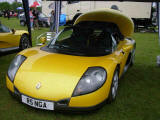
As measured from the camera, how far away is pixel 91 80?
2625mm

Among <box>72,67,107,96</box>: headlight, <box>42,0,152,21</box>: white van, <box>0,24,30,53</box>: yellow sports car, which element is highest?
<box>42,0,152,21</box>: white van

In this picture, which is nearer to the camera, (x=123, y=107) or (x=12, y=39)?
(x=123, y=107)

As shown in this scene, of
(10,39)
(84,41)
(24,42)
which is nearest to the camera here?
(84,41)

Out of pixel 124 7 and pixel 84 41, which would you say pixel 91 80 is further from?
pixel 124 7

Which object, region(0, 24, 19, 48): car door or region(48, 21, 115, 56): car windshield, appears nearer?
region(48, 21, 115, 56): car windshield

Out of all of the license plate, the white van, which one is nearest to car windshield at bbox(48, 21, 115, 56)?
the license plate

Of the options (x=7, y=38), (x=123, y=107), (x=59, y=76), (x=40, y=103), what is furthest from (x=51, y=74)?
(x=7, y=38)

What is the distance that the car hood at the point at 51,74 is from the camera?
250 centimetres

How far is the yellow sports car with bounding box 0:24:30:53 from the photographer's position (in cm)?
568

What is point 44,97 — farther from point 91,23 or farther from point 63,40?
point 91,23

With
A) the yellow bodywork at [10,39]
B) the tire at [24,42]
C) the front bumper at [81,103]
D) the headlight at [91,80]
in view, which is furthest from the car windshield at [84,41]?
the tire at [24,42]

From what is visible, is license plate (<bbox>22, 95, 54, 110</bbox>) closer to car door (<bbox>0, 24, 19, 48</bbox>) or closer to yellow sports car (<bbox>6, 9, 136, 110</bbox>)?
yellow sports car (<bbox>6, 9, 136, 110</bbox>)

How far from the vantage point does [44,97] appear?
2471 millimetres

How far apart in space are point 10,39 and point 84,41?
10.7 feet
